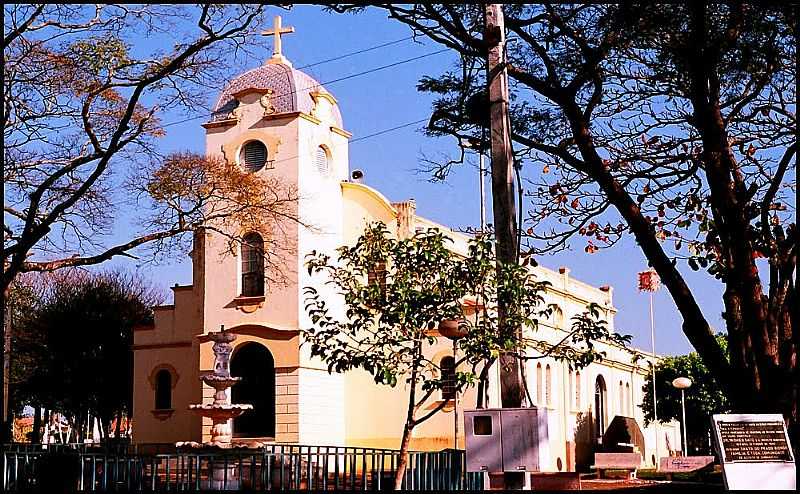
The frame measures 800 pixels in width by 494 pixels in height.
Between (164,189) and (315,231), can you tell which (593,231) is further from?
(315,231)

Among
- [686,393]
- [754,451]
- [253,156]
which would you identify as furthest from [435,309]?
[686,393]

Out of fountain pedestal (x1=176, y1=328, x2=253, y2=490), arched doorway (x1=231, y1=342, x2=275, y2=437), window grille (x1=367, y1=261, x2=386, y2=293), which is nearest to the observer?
window grille (x1=367, y1=261, x2=386, y2=293)

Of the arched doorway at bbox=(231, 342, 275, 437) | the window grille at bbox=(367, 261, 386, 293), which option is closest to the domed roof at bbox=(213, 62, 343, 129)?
the arched doorway at bbox=(231, 342, 275, 437)

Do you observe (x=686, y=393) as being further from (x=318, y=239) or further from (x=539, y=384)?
(x=318, y=239)

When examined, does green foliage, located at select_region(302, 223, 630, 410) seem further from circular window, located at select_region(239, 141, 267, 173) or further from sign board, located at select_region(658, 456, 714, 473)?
sign board, located at select_region(658, 456, 714, 473)

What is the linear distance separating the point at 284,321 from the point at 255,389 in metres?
2.04

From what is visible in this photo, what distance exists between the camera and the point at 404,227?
3006cm

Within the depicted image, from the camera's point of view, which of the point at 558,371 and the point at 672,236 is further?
the point at 558,371

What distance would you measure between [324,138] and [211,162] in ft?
18.1

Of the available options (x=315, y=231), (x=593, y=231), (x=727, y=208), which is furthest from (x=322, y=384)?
(x=727, y=208)

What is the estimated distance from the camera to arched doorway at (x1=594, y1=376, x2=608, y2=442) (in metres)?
36.8

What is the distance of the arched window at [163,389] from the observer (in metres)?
31.7

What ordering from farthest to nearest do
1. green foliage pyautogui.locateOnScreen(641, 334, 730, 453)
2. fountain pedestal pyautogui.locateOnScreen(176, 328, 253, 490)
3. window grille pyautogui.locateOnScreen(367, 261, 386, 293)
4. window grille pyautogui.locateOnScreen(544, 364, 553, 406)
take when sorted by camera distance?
green foliage pyautogui.locateOnScreen(641, 334, 730, 453), window grille pyautogui.locateOnScreen(544, 364, 553, 406), fountain pedestal pyautogui.locateOnScreen(176, 328, 253, 490), window grille pyautogui.locateOnScreen(367, 261, 386, 293)

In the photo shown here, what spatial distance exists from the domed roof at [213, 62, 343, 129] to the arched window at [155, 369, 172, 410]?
769 centimetres
